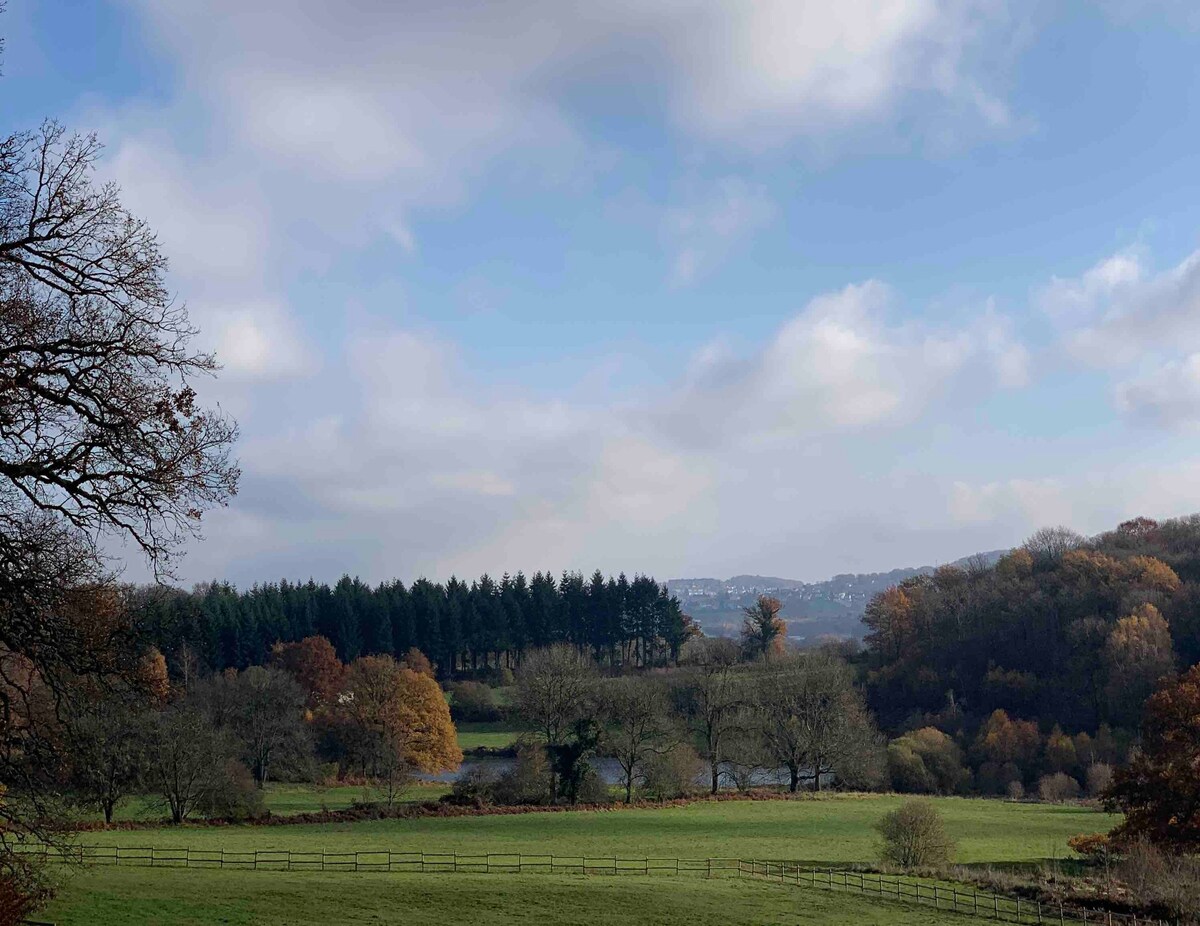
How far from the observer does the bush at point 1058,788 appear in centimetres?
7694

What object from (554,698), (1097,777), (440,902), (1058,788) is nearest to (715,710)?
(554,698)

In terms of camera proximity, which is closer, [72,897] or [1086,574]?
[72,897]

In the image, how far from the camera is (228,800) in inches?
2157

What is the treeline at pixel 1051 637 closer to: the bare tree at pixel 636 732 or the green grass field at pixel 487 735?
the green grass field at pixel 487 735

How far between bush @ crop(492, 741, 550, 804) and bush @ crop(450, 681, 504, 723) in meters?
47.0

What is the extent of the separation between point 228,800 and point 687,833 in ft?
84.2

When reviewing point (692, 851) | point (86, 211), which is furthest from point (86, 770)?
point (692, 851)

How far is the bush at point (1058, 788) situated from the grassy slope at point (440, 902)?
50.5 m

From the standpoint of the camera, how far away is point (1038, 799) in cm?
7712

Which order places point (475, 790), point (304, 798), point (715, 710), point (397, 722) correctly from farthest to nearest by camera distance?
1. point (715, 710)
2. point (397, 722)
3. point (304, 798)
4. point (475, 790)

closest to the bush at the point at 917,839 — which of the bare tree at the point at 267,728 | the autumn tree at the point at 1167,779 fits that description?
the autumn tree at the point at 1167,779

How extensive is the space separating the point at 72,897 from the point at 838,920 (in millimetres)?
23096

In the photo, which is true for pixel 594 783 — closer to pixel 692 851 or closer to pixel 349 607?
pixel 692 851

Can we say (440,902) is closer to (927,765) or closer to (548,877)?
(548,877)
